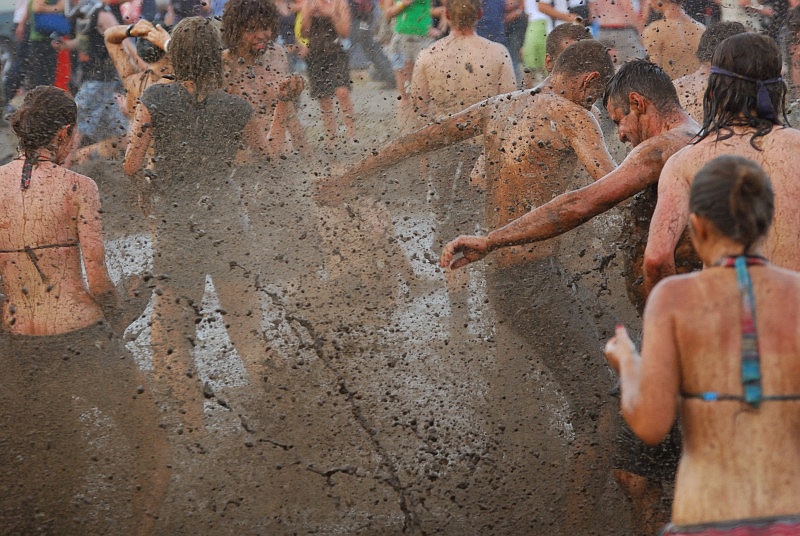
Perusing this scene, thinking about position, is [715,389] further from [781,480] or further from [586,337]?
[586,337]

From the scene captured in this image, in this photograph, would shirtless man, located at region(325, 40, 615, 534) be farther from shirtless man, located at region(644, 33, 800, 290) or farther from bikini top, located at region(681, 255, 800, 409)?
bikini top, located at region(681, 255, 800, 409)

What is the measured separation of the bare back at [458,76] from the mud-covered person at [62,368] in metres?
2.24

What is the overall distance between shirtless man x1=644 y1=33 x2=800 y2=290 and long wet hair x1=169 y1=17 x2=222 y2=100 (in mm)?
2547

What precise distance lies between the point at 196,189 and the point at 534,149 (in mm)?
1659

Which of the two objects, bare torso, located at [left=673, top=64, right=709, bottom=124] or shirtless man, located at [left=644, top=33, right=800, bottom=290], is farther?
bare torso, located at [left=673, top=64, right=709, bottom=124]

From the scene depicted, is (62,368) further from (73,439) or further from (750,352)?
(750,352)

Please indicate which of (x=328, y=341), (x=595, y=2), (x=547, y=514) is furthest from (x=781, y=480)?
(x=595, y=2)

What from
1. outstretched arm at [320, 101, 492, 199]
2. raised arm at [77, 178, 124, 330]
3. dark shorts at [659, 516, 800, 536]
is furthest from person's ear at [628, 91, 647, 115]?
raised arm at [77, 178, 124, 330]

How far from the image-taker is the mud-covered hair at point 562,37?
251 inches

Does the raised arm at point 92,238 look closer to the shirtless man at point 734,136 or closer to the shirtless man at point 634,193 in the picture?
the shirtless man at point 634,193

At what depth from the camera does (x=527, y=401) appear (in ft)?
16.6

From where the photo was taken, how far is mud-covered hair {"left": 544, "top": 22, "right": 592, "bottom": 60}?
6387 mm

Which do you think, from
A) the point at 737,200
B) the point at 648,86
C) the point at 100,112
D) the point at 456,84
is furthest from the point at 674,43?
the point at 737,200

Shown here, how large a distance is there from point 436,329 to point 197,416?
3.97 ft
